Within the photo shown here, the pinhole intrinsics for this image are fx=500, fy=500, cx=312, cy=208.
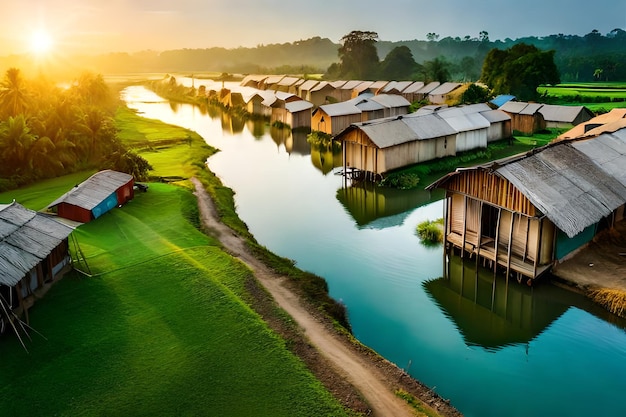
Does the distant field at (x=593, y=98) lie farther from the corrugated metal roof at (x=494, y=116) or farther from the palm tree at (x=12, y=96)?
the palm tree at (x=12, y=96)

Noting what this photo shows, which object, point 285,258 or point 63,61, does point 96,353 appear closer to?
point 285,258

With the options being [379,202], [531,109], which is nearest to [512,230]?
[379,202]

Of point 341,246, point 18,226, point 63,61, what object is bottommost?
point 341,246

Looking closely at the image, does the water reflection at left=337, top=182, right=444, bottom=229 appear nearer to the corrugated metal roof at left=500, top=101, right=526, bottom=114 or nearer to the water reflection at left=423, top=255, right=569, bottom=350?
the water reflection at left=423, top=255, right=569, bottom=350

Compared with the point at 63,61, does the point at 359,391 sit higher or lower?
lower

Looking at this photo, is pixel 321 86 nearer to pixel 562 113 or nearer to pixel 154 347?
pixel 562 113

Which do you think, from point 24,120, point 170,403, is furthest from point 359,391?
point 24,120

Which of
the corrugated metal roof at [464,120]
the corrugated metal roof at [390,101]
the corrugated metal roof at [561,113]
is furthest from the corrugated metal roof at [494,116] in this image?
the corrugated metal roof at [390,101]
